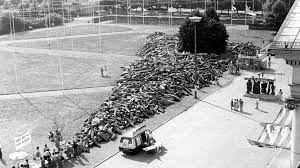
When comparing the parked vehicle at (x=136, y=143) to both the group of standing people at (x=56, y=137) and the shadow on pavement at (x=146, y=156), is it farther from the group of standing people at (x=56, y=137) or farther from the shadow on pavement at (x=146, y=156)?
the group of standing people at (x=56, y=137)

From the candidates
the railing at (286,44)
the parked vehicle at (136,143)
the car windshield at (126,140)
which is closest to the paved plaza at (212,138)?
the parked vehicle at (136,143)

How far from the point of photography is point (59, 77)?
50844 millimetres

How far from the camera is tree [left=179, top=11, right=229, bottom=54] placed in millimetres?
60000

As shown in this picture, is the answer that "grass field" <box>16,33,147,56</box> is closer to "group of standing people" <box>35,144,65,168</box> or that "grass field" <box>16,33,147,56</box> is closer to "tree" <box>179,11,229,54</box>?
"tree" <box>179,11,229,54</box>

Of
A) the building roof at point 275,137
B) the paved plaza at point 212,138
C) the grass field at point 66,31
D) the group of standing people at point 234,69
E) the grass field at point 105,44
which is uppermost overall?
the grass field at point 66,31

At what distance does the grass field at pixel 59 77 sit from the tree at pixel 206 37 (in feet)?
25.7

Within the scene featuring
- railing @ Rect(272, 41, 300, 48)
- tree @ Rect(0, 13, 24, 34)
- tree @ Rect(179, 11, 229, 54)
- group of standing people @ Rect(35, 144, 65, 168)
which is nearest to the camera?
railing @ Rect(272, 41, 300, 48)

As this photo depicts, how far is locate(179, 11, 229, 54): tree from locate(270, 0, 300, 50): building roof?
41.6 m

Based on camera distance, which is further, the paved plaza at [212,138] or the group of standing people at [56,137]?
the group of standing people at [56,137]

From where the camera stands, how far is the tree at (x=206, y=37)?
6000cm

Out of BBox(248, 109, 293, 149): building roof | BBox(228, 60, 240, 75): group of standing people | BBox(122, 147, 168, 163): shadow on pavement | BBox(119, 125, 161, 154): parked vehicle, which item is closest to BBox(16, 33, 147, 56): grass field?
BBox(228, 60, 240, 75): group of standing people

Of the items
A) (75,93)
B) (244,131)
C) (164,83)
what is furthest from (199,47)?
(244,131)

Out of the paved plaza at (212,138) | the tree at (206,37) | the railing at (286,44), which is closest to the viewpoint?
the railing at (286,44)

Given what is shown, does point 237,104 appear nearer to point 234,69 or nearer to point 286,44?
point 234,69
